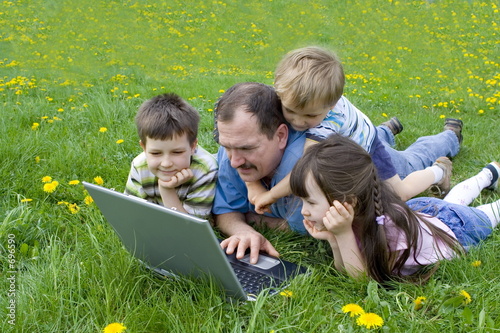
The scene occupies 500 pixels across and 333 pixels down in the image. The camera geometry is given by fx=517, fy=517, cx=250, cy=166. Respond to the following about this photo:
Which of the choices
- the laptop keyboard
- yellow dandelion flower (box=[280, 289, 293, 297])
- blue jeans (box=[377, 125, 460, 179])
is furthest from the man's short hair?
blue jeans (box=[377, 125, 460, 179])

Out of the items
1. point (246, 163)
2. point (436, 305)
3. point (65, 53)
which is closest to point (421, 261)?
point (436, 305)

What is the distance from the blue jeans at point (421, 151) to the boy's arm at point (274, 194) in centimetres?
145

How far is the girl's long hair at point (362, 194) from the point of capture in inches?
93.3

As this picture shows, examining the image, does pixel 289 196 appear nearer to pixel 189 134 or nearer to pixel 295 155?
pixel 295 155

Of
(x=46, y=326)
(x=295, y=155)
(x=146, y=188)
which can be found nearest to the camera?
(x=46, y=326)

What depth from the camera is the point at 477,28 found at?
Answer: 37.6 feet

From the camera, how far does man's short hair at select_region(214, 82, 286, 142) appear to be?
108 inches

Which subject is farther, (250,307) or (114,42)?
(114,42)

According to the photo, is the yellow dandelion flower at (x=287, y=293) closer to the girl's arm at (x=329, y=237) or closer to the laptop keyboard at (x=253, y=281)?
the laptop keyboard at (x=253, y=281)

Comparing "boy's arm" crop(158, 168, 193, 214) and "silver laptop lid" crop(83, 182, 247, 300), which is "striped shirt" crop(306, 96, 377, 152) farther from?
"silver laptop lid" crop(83, 182, 247, 300)

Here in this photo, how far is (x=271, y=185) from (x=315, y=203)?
1.95 feet

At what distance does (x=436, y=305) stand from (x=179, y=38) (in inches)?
417

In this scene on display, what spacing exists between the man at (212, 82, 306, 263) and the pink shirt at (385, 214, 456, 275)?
1.92 feet

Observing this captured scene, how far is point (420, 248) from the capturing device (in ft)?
8.51
